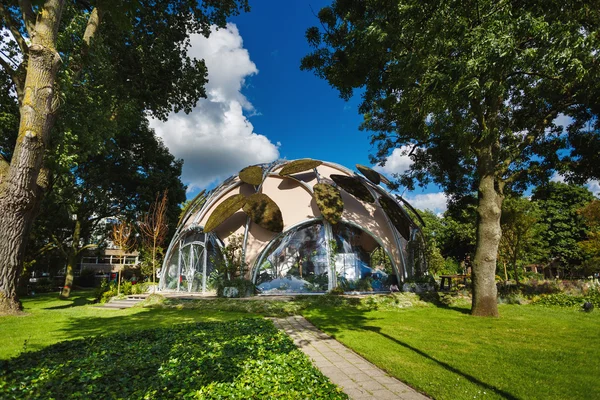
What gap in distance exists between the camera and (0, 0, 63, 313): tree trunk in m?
8.03

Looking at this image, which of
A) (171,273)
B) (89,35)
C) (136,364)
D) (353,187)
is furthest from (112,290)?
(136,364)

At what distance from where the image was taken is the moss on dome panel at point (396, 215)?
17.5 m

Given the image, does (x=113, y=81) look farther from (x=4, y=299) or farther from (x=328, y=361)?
(x=328, y=361)

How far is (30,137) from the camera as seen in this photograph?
26.3 feet

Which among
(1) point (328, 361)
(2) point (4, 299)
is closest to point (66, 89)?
(2) point (4, 299)

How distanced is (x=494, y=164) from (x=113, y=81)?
1667 centimetres

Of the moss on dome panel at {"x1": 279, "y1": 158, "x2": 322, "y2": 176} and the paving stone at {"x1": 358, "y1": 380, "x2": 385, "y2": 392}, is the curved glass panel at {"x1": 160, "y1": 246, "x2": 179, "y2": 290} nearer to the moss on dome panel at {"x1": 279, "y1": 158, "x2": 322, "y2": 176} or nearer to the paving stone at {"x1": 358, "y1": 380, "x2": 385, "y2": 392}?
the moss on dome panel at {"x1": 279, "y1": 158, "x2": 322, "y2": 176}

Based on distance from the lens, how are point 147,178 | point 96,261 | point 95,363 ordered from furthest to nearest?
point 96,261 < point 147,178 < point 95,363

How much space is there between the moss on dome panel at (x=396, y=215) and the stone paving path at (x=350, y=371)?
10776 millimetres

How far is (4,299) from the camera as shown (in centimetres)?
863

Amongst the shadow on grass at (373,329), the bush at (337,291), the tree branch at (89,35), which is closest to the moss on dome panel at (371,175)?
the bush at (337,291)

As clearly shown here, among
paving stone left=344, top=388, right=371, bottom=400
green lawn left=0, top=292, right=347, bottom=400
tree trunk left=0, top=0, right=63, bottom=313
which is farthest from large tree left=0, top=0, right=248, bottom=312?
paving stone left=344, top=388, right=371, bottom=400

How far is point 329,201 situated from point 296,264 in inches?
146

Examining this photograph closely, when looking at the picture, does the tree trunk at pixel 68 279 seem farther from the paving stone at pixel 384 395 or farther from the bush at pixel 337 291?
the paving stone at pixel 384 395
